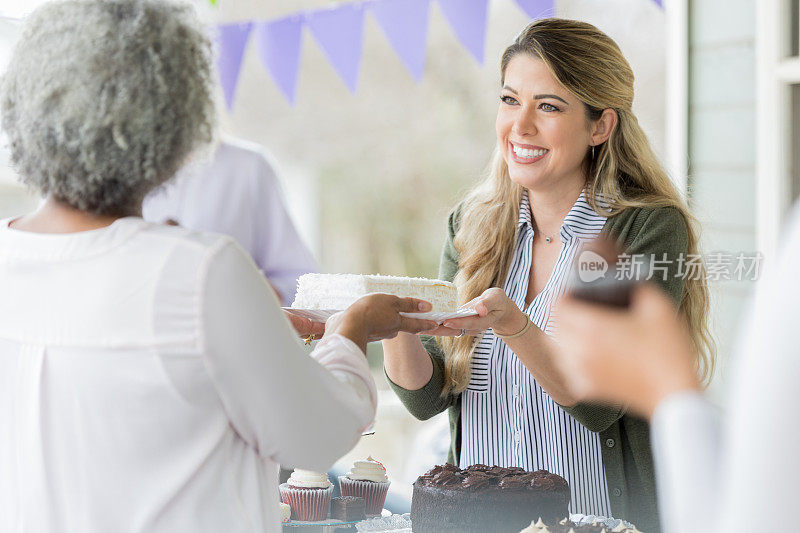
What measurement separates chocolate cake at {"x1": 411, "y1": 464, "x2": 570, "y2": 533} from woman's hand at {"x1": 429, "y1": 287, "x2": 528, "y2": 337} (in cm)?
30

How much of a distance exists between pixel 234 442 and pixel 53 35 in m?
0.55

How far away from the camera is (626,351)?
0.73 meters

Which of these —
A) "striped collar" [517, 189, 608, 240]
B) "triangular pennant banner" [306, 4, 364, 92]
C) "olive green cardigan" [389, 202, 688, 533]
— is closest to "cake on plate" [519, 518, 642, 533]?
"olive green cardigan" [389, 202, 688, 533]

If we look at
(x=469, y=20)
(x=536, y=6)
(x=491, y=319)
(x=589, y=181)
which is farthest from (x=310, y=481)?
(x=469, y=20)

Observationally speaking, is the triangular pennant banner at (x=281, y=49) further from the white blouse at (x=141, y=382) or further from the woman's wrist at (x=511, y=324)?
the white blouse at (x=141, y=382)

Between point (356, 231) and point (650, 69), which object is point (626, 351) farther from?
point (356, 231)

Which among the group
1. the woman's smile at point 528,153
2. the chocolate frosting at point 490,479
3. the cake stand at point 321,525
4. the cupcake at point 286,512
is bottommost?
the cake stand at point 321,525

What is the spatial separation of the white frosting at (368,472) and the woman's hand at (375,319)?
0.46 meters

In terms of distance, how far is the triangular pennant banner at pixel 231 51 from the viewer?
4.11 meters

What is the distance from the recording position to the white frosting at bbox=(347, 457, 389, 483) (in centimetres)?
201

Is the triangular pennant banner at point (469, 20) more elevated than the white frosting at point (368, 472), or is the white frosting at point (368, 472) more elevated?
the triangular pennant banner at point (469, 20)

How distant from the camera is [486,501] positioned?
168cm

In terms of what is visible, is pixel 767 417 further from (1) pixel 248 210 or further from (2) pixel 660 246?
(1) pixel 248 210

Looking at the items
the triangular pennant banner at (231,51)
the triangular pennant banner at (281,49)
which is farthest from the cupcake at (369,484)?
the triangular pennant banner at (231,51)
